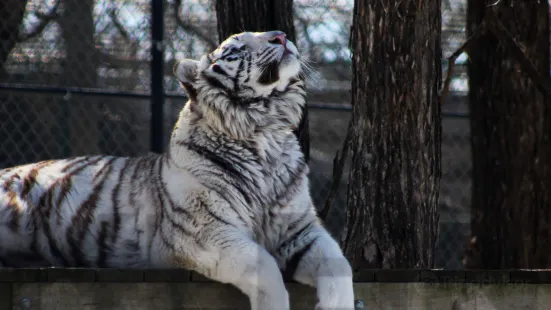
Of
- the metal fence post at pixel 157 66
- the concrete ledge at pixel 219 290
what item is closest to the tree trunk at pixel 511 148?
the metal fence post at pixel 157 66

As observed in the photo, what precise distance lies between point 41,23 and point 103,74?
0.52m

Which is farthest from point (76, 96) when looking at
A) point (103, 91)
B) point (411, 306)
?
point (411, 306)

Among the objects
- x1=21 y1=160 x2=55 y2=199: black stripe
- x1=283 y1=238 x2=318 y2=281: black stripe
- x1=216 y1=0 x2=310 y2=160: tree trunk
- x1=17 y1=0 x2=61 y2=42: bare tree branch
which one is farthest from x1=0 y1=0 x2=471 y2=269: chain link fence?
x1=283 y1=238 x2=318 y2=281: black stripe

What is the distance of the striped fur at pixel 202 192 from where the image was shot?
129 inches

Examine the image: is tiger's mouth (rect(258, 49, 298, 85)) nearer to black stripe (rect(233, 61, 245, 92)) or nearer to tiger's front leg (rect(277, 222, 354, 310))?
black stripe (rect(233, 61, 245, 92))

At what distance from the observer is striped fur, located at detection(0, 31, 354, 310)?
328 centimetres

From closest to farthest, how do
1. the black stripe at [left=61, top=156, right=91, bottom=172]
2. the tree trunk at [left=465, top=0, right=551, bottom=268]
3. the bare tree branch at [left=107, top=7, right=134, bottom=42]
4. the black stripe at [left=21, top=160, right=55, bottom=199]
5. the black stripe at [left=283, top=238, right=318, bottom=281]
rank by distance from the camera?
the black stripe at [left=283, top=238, right=318, bottom=281]
the black stripe at [left=21, top=160, right=55, bottom=199]
the black stripe at [left=61, top=156, right=91, bottom=172]
the tree trunk at [left=465, top=0, right=551, bottom=268]
the bare tree branch at [left=107, top=7, right=134, bottom=42]

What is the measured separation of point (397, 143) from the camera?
400cm

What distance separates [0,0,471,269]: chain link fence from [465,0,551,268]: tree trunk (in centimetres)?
85

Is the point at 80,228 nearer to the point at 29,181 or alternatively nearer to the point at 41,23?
the point at 29,181

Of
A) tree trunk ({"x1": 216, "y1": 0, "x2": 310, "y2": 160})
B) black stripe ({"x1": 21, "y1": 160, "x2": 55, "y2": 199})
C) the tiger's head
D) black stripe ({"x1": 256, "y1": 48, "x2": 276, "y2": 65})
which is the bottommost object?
black stripe ({"x1": 21, "y1": 160, "x2": 55, "y2": 199})

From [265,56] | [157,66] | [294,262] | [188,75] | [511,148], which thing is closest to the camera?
[294,262]

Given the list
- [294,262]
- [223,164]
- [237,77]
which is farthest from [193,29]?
[294,262]

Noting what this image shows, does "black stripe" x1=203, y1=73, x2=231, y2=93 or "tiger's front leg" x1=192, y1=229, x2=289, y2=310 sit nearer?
"tiger's front leg" x1=192, y1=229, x2=289, y2=310
